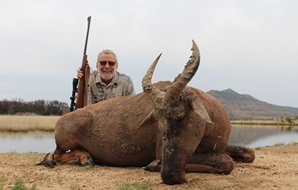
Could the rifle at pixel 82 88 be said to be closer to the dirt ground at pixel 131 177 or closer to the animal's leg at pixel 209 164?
the dirt ground at pixel 131 177

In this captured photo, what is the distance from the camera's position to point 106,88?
35.5ft

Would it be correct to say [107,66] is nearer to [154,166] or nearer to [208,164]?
[154,166]

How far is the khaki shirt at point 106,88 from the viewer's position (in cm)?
1077

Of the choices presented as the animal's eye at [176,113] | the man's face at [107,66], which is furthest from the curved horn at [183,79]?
the man's face at [107,66]

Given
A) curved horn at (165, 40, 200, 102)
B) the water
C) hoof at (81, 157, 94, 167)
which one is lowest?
the water

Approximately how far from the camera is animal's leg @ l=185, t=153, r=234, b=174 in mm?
6984

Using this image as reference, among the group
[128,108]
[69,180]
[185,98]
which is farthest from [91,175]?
[185,98]

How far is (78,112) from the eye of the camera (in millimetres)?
8664

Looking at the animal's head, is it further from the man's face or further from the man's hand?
the man's hand

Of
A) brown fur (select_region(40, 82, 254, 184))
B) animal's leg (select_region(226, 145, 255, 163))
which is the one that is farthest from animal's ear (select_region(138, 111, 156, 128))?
animal's leg (select_region(226, 145, 255, 163))

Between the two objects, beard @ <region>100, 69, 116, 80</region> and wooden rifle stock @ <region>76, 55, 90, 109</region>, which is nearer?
beard @ <region>100, 69, 116, 80</region>

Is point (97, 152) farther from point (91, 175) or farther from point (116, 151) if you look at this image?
point (91, 175)

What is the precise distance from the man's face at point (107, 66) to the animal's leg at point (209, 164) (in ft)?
13.9

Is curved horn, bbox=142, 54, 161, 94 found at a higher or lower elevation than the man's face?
lower
